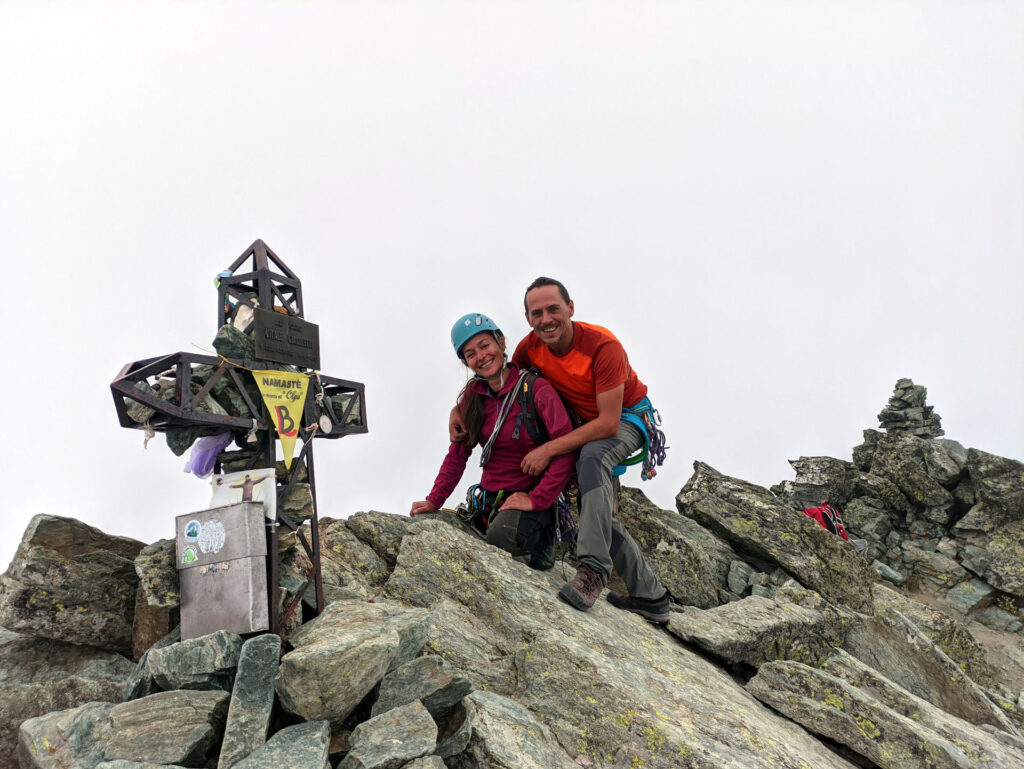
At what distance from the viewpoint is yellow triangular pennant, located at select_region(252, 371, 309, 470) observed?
6684 mm

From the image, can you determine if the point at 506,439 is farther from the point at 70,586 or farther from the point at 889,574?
the point at 889,574

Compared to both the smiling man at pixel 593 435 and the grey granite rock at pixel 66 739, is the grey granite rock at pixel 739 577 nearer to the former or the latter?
the smiling man at pixel 593 435

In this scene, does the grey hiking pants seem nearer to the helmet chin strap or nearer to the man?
the man

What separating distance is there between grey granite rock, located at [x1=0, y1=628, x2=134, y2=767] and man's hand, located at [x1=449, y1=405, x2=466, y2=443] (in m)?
5.03

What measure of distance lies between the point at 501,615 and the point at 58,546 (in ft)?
17.1

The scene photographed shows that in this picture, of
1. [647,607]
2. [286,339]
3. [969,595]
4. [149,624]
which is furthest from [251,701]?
[969,595]

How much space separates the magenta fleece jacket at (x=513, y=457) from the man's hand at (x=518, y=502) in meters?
0.09

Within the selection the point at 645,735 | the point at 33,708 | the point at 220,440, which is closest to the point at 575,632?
the point at 645,735

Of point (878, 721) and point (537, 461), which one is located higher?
point (537, 461)

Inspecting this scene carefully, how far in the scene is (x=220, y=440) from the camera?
21.3 ft

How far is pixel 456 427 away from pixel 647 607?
4.26 m

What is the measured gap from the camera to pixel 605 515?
7914mm

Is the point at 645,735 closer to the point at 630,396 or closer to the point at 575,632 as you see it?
the point at 575,632

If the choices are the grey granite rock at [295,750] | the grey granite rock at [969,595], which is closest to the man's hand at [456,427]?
the grey granite rock at [295,750]
